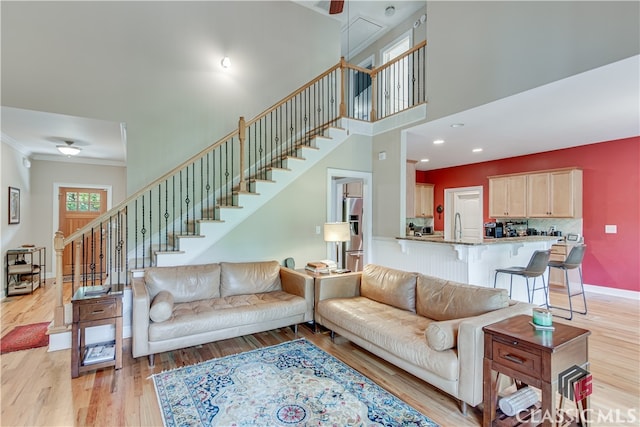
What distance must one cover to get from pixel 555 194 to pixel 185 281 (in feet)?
21.6

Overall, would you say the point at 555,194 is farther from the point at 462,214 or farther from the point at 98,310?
the point at 98,310

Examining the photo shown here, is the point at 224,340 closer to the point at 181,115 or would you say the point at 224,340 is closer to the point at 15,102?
the point at 181,115

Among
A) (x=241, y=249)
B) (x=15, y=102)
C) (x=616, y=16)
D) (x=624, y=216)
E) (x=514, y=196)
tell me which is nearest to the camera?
(x=616, y=16)

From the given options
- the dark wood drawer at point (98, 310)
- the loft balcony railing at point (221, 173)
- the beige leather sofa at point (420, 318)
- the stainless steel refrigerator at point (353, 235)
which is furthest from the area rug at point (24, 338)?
the stainless steel refrigerator at point (353, 235)

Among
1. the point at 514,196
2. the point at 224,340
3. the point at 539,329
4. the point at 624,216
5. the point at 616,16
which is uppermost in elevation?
the point at 616,16

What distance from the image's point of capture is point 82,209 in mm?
7082

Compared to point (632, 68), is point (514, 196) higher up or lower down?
lower down

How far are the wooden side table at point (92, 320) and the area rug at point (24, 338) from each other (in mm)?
1018

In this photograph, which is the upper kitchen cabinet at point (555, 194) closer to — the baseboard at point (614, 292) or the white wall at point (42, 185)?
the baseboard at point (614, 292)

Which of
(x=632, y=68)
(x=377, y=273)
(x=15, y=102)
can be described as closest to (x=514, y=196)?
(x=632, y=68)

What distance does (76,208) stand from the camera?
23.1ft

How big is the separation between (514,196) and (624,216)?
1718 millimetres

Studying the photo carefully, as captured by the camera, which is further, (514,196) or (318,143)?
(514,196)

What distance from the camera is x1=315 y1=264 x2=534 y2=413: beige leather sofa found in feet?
7.09
